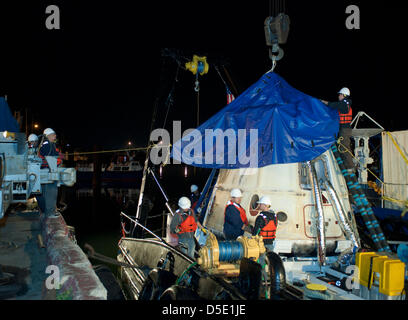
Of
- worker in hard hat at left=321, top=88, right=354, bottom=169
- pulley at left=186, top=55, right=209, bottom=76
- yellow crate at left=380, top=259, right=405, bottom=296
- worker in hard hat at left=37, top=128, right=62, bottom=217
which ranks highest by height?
pulley at left=186, top=55, right=209, bottom=76

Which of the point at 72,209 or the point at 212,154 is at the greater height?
the point at 212,154

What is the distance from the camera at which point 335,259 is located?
777cm

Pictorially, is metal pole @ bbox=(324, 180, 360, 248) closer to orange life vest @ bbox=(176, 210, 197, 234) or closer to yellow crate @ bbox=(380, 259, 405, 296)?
yellow crate @ bbox=(380, 259, 405, 296)

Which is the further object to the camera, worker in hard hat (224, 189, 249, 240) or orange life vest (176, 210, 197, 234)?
orange life vest (176, 210, 197, 234)

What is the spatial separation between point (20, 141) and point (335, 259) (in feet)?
24.7

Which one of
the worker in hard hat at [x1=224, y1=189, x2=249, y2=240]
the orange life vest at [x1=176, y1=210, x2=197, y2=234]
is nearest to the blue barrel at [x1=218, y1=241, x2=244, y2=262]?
the worker in hard hat at [x1=224, y1=189, x2=249, y2=240]

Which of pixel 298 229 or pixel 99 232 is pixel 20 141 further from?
pixel 99 232

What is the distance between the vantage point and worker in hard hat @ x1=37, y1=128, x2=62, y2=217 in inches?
288

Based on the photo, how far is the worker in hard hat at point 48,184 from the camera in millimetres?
7305

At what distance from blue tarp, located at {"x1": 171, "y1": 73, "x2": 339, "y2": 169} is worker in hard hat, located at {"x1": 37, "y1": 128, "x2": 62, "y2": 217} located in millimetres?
3490

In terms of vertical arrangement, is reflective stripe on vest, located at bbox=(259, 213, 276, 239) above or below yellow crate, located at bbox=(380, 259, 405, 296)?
above

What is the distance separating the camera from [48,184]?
7.55 meters

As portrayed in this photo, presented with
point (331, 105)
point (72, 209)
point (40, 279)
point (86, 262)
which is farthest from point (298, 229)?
point (72, 209)

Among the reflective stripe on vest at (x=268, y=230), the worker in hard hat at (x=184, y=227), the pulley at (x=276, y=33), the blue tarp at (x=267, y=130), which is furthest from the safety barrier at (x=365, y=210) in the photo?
the worker in hard hat at (x=184, y=227)
